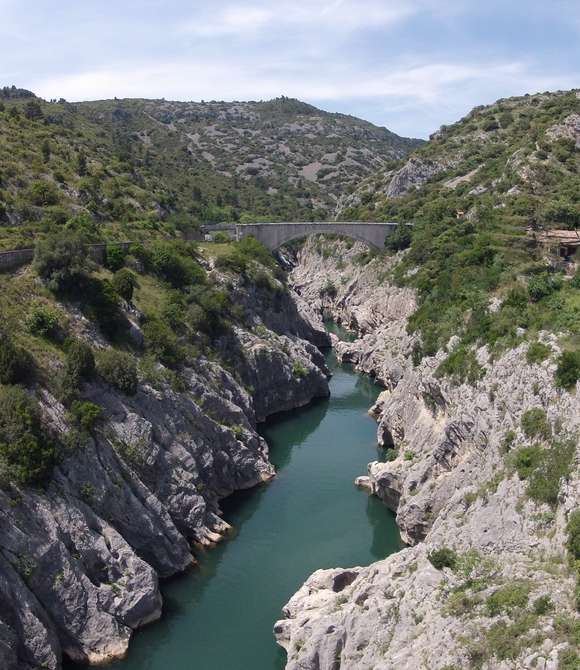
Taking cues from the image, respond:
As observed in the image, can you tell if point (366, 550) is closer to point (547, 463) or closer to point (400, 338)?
point (547, 463)

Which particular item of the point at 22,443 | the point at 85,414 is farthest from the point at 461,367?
the point at 22,443

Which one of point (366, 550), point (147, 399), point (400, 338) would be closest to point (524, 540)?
point (366, 550)

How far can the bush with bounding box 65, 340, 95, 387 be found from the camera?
38.0 meters

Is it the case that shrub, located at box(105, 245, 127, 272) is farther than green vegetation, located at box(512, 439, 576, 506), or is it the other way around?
shrub, located at box(105, 245, 127, 272)

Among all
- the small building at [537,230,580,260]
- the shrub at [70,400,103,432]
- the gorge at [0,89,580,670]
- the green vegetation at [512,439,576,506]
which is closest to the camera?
the gorge at [0,89,580,670]

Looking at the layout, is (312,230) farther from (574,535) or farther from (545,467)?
(574,535)

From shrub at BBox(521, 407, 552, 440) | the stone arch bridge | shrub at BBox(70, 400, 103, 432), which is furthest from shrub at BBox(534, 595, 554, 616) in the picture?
the stone arch bridge

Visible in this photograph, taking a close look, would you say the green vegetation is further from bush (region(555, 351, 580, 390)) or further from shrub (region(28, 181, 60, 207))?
shrub (region(28, 181, 60, 207))

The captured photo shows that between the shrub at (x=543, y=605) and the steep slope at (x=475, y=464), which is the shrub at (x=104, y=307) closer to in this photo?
the steep slope at (x=475, y=464)

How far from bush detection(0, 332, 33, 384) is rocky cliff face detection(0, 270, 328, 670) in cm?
121

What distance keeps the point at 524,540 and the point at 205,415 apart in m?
23.1

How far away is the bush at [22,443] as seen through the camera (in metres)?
31.5

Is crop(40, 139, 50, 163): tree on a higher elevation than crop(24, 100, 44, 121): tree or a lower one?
lower

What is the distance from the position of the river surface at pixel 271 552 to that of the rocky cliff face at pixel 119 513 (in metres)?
1.21
